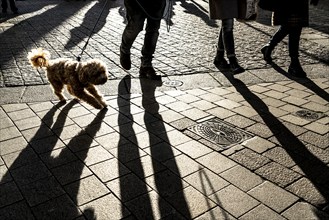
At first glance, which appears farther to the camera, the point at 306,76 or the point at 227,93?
the point at 306,76

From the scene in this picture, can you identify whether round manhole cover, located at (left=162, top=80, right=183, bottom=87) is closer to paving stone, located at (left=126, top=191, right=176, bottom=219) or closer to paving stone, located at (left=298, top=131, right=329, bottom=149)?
paving stone, located at (left=298, top=131, right=329, bottom=149)

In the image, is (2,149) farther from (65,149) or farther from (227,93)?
(227,93)

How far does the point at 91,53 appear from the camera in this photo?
6.95 metres


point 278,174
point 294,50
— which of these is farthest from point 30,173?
point 294,50

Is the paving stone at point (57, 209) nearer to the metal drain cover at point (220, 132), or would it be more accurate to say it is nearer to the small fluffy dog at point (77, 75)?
the metal drain cover at point (220, 132)

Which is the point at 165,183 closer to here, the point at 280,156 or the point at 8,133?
the point at 280,156

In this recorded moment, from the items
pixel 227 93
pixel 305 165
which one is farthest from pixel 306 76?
pixel 305 165

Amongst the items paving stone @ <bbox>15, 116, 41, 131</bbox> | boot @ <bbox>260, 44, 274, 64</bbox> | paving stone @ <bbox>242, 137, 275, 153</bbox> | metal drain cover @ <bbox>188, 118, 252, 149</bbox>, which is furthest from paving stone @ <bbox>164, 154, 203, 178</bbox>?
boot @ <bbox>260, 44, 274, 64</bbox>

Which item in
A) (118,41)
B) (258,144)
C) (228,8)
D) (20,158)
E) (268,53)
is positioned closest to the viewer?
(20,158)

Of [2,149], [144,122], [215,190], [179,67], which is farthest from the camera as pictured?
[179,67]

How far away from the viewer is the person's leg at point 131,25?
520 centimetres

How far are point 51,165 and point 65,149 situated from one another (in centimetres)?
32

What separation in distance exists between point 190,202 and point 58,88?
2.82 metres

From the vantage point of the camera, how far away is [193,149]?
357 cm
